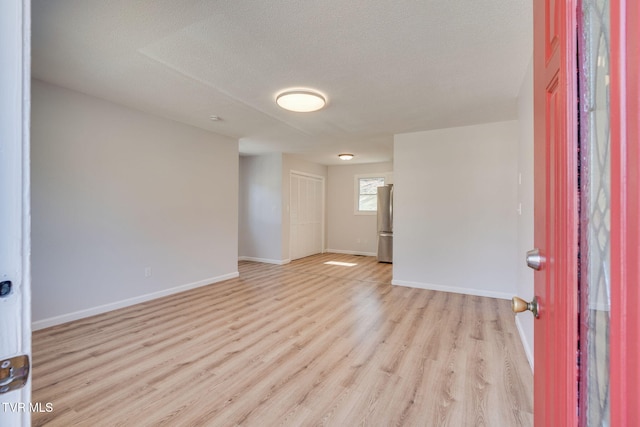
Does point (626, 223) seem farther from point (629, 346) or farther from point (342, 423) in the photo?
point (342, 423)

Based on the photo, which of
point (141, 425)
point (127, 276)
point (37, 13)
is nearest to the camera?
point (141, 425)

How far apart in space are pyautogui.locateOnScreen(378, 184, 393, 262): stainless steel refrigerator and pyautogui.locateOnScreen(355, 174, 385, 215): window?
2.07 ft

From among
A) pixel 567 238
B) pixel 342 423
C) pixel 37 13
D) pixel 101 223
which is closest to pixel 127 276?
pixel 101 223

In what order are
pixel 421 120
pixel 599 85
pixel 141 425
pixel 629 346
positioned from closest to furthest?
pixel 629 346 < pixel 599 85 < pixel 141 425 < pixel 421 120

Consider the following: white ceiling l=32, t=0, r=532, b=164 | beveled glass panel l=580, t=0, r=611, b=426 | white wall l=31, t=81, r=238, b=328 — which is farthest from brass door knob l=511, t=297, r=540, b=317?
white wall l=31, t=81, r=238, b=328

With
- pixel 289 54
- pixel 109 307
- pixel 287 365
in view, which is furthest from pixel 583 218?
pixel 109 307

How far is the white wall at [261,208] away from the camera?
594 centimetres

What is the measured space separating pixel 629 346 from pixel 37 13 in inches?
112

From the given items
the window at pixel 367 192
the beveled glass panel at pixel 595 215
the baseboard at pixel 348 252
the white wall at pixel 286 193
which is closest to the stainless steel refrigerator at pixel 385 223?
the window at pixel 367 192

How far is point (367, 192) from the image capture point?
7.17m

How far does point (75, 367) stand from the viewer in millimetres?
2033

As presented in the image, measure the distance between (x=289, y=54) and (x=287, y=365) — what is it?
2.31m

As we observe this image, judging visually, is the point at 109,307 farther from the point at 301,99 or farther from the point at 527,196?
the point at 527,196

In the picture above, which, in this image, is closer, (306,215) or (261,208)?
(261,208)
